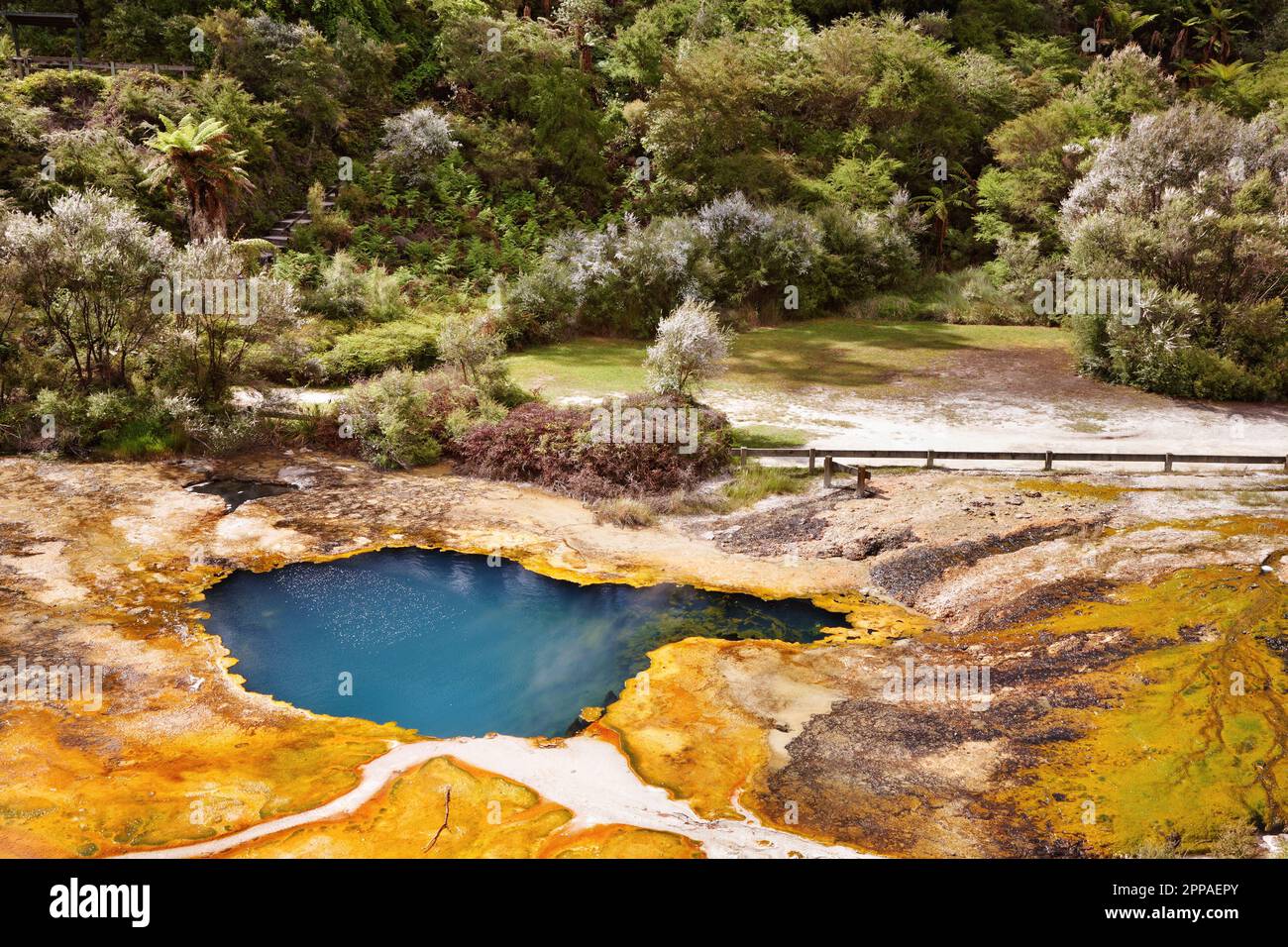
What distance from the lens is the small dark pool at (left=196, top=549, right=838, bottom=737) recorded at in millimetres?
11211

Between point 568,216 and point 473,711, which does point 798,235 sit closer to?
point 568,216

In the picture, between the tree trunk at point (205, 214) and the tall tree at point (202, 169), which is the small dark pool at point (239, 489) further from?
the tree trunk at point (205, 214)

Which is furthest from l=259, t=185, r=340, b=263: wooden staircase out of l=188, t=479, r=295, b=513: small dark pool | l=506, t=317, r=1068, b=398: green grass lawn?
l=188, t=479, r=295, b=513: small dark pool

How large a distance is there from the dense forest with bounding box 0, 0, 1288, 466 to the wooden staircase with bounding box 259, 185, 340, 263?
0.21 meters

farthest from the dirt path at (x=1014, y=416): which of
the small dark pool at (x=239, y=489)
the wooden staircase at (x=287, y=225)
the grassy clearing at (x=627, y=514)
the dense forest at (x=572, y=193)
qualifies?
the wooden staircase at (x=287, y=225)

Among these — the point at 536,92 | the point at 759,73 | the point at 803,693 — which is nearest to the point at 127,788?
the point at 803,693

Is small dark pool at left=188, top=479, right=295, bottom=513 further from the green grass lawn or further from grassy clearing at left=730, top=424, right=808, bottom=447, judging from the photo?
grassy clearing at left=730, top=424, right=808, bottom=447

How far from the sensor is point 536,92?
35594 millimetres

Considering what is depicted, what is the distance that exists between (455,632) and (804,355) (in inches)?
649

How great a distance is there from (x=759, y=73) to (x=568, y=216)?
995 cm

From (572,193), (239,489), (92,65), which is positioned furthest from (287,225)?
(239,489)

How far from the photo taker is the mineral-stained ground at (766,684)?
849cm

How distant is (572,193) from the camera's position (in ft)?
115

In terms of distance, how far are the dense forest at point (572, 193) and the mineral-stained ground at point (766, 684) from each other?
12.1 feet
